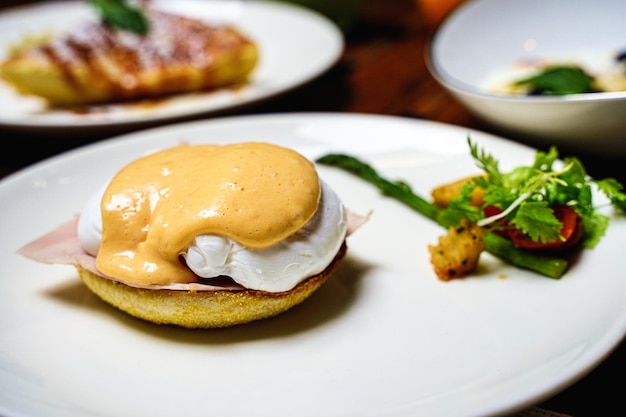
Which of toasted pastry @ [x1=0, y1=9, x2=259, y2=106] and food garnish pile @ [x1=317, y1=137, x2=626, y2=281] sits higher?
food garnish pile @ [x1=317, y1=137, x2=626, y2=281]

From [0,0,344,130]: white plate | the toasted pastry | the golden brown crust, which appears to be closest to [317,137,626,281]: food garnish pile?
the golden brown crust

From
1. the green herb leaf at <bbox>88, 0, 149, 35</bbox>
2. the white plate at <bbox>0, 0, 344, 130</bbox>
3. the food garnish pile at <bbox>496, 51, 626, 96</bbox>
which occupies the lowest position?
the white plate at <bbox>0, 0, 344, 130</bbox>

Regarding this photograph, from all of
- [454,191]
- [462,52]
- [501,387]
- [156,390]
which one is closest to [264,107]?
[462,52]

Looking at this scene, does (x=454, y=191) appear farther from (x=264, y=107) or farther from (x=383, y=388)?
(x=264, y=107)

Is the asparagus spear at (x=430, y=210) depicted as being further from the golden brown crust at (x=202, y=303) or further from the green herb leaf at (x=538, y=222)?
the golden brown crust at (x=202, y=303)

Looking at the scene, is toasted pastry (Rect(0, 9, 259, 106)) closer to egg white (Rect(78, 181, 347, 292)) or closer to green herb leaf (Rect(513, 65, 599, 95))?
green herb leaf (Rect(513, 65, 599, 95))

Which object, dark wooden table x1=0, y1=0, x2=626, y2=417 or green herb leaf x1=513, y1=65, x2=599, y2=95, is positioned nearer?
green herb leaf x1=513, y1=65, x2=599, y2=95

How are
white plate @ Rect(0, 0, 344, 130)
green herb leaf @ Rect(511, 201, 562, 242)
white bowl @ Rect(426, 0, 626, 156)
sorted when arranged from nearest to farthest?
green herb leaf @ Rect(511, 201, 562, 242)
white bowl @ Rect(426, 0, 626, 156)
white plate @ Rect(0, 0, 344, 130)

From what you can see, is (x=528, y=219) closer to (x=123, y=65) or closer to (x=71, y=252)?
(x=71, y=252)
